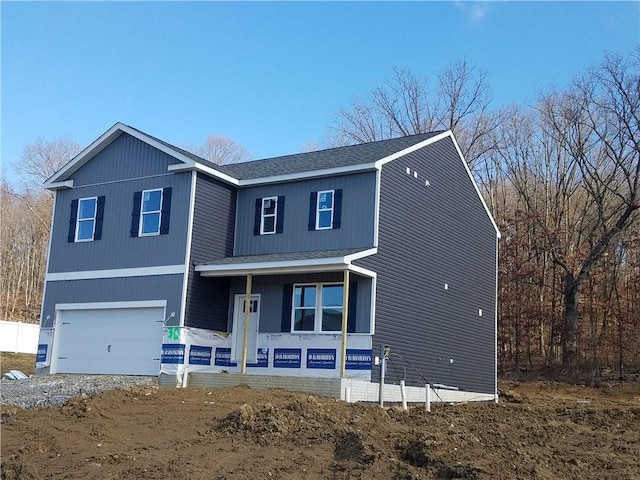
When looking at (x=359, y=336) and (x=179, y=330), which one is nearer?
(x=359, y=336)

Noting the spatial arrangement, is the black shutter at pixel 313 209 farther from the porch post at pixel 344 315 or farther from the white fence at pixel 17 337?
the white fence at pixel 17 337

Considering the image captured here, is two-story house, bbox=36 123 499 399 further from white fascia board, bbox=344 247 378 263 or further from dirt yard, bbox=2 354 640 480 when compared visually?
dirt yard, bbox=2 354 640 480

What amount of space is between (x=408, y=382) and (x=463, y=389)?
346 centimetres

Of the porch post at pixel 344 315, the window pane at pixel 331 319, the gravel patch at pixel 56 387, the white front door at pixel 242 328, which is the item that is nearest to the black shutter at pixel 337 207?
the window pane at pixel 331 319

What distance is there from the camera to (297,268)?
705 inches

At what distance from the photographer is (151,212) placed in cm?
2077

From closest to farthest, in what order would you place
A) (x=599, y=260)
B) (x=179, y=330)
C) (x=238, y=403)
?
1. (x=238, y=403)
2. (x=179, y=330)
3. (x=599, y=260)

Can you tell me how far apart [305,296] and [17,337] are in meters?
24.6

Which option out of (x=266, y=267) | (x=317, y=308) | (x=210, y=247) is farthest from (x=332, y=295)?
(x=210, y=247)

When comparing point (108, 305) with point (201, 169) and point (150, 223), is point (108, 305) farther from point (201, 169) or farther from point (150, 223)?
point (201, 169)

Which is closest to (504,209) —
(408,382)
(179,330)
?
(408,382)

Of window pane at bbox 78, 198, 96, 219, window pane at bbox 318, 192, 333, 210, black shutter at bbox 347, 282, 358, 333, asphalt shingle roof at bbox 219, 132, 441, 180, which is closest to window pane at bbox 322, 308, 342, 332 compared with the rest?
black shutter at bbox 347, 282, 358, 333

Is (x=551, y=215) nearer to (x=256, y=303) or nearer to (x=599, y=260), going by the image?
(x=599, y=260)

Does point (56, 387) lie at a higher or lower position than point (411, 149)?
lower
